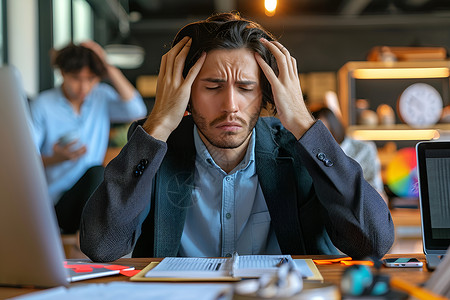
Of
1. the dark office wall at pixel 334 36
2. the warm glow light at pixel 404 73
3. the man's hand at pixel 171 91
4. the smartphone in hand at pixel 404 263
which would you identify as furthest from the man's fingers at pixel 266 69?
the dark office wall at pixel 334 36

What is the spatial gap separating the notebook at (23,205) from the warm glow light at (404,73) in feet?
13.7

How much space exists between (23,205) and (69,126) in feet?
8.32

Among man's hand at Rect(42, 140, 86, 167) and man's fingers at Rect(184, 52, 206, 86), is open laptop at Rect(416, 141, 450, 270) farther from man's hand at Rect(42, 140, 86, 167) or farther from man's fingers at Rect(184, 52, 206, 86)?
man's hand at Rect(42, 140, 86, 167)

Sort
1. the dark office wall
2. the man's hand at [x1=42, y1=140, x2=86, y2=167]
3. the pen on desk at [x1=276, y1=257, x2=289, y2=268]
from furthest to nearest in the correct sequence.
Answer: the dark office wall → the man's hand at [x1=42, y1=140, x2=86, y2=167] → the pen on desk at [x1=276, y1=257, x2=289, y2=268]

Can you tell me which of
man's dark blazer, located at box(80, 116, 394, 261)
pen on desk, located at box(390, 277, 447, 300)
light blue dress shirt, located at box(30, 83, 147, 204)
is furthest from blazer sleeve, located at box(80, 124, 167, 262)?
light blue dress shirt, located at box(30, 83, 147, 204)

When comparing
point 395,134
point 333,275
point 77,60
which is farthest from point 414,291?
point 395,134

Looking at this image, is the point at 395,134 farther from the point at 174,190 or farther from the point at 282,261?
the point at 282,261

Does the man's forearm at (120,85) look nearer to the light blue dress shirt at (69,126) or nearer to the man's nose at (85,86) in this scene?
the light blue dress shirt at (69,126)

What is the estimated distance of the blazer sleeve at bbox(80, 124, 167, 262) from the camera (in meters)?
1.15

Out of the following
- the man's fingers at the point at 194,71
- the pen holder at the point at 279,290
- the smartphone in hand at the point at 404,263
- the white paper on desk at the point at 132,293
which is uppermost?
the man's fingers at the point at 194,71

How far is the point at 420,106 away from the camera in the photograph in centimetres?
461

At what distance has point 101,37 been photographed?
23.3 feet

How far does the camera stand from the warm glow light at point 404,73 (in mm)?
4629

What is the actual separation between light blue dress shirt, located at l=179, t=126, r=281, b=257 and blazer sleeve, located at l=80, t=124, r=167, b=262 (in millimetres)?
193
